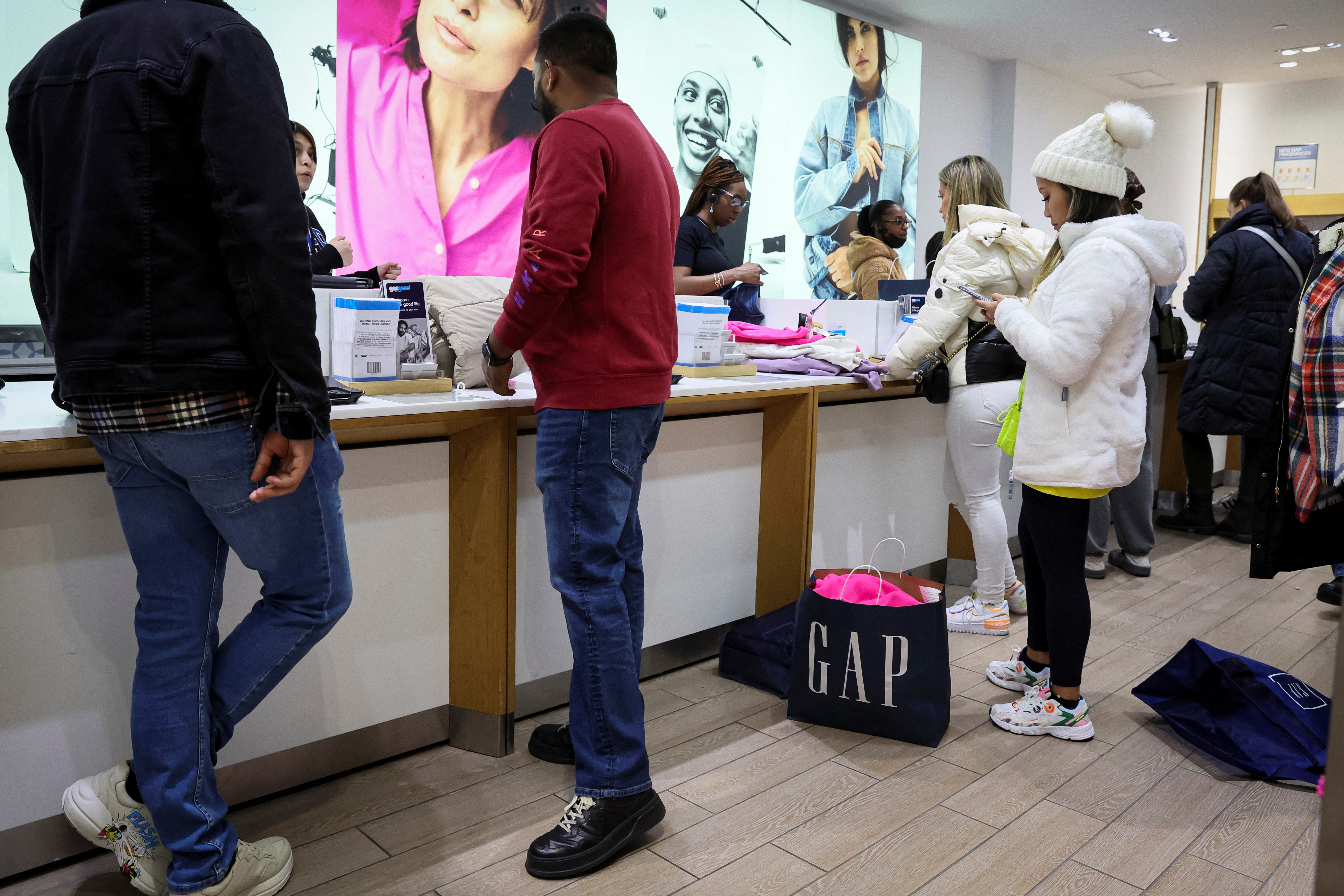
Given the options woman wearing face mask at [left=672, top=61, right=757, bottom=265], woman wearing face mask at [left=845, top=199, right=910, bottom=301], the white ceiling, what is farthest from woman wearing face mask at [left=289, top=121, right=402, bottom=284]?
the white ceiling

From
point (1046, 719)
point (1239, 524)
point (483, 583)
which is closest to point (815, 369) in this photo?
point (1046, 719)

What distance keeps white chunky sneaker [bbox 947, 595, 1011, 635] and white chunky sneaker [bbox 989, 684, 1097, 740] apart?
2.19ft

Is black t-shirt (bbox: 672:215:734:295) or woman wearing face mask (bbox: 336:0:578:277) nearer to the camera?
black t-shirt (bbox: 672:215:734:295)

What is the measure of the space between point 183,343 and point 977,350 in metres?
2.22

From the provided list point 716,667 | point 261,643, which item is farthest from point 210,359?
point 716,667

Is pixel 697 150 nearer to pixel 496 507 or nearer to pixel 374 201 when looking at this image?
pixel 374 201

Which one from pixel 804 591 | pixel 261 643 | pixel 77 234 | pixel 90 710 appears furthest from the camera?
pixel 804 591

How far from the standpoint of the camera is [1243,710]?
7.40 feet

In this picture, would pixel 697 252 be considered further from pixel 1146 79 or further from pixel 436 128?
pixel 1146 79

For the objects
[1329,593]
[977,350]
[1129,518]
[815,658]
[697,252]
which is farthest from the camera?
[1129,518]

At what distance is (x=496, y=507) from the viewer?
2047 mm

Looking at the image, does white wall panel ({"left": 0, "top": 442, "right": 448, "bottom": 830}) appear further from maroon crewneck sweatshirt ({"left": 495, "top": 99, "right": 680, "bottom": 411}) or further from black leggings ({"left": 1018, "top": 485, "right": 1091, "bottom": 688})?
→ black leggings ({"left": 1018, "top": 485, "right": 1091, "bottom": 688})

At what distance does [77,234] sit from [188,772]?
0.78 m

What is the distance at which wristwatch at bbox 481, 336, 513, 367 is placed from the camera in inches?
68.9
